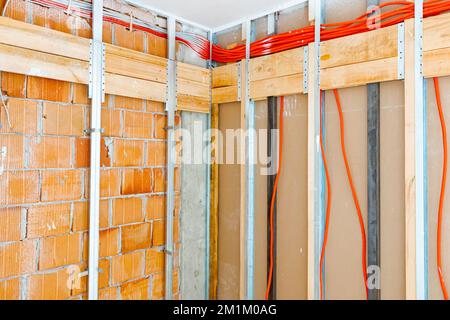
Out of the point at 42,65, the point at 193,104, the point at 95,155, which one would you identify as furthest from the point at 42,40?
the point at 193,104

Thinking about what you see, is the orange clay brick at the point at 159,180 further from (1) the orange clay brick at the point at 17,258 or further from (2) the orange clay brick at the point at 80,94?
(1) the orange clay brick at the point at 17,258

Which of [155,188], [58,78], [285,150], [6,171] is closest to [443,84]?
[285,150]

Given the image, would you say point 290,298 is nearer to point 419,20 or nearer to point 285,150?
point 285,150

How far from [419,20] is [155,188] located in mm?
1768

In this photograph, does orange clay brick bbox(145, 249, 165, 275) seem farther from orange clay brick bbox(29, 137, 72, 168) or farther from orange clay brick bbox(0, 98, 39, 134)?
orange clay brick bbox(0, 98, 39, 134)

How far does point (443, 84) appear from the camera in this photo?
1635mm

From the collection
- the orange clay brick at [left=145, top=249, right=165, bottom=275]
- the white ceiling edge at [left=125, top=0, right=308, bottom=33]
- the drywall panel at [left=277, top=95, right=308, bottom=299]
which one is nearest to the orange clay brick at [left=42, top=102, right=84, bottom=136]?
the white ceiling edge at [left=125, top=0, right=308, bottom=33]

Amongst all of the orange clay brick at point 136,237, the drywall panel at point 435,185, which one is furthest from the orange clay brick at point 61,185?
the drywall panel at point 435,185

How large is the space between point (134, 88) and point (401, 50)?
150 centimetres

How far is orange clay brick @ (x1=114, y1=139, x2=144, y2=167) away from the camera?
7.02 feet

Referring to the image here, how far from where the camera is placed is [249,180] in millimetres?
2391

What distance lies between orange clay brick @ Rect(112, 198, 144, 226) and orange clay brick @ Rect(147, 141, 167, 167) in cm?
27

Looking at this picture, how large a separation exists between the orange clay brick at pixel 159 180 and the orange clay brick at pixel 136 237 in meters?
0.25
